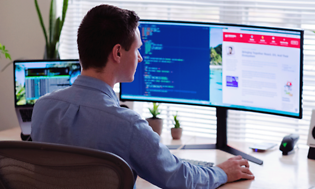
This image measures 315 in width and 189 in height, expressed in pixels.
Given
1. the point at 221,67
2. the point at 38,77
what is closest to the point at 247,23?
the point at 221,67

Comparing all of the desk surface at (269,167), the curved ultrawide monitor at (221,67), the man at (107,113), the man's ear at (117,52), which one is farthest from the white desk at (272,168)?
the man's ear at (117,52)

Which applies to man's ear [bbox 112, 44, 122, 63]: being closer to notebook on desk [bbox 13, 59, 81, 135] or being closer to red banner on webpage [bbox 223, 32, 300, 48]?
red banner on webpage [bbox 223, 32, 300, 48]

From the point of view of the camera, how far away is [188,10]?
7.90 feet

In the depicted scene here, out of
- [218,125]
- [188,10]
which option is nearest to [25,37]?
[188,10]

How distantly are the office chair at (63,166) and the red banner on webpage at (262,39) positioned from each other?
1.00 meters

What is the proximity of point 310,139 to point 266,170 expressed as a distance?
33 cm

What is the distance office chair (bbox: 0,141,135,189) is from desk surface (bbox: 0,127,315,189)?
0.52m

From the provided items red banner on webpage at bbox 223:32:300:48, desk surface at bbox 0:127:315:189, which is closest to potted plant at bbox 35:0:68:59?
desk surface at bbox 0:127:315:189

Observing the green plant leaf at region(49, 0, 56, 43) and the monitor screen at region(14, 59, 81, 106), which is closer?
the monitor screen at region(14, 59, 81, 106)

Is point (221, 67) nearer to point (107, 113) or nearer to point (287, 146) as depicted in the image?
point (287, 146)

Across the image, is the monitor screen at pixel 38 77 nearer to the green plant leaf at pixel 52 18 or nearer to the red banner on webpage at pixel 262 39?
the green plant leaf at pixel 52 18

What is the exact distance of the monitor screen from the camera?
1.95 metres

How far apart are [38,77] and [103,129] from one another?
46.5 inches

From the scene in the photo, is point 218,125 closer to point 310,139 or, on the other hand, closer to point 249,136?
point 310,139
